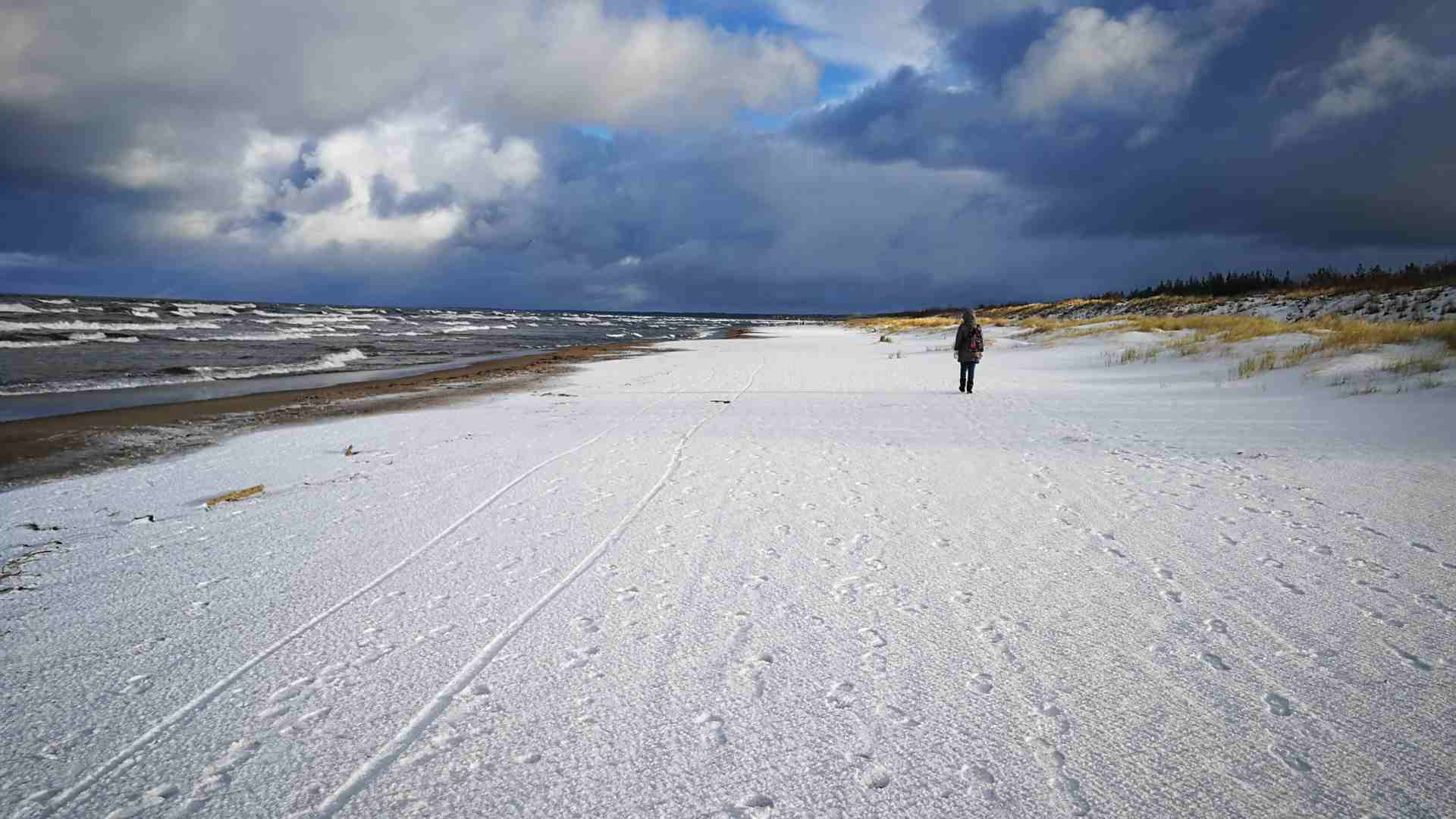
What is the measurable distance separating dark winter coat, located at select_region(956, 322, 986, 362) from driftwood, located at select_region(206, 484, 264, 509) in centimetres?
1225

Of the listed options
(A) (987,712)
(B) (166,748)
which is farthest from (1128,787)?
(B) (166,748)

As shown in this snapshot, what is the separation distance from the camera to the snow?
2635 millimetres

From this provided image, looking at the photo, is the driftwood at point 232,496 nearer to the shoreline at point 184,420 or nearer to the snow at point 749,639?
the snow at point 749,639

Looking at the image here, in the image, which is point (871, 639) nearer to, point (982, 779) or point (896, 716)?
point (896, 716)

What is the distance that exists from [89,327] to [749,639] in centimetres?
4932

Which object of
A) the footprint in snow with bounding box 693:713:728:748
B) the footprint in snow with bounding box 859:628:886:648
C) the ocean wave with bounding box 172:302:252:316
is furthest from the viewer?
the ocean wave with bounding box 172:302:252:316

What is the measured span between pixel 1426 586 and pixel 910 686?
11.8 feet

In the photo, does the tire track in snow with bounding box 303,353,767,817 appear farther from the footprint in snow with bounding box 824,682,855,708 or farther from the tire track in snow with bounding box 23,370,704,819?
the footprint in snow with bounding box 824,682,855,708

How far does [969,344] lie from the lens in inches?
563

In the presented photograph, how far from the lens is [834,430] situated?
1019 centimetres

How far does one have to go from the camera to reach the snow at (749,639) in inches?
104

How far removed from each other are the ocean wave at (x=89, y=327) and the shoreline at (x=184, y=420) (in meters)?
27.9

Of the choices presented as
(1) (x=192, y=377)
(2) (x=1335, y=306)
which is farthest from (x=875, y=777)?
(2) (x=1335, y=306)

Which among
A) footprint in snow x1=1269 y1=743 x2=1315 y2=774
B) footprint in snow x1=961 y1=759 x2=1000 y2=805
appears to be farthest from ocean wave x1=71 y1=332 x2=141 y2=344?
footprint in snow x1=1269 y1=743 x2=1315 y2=774
